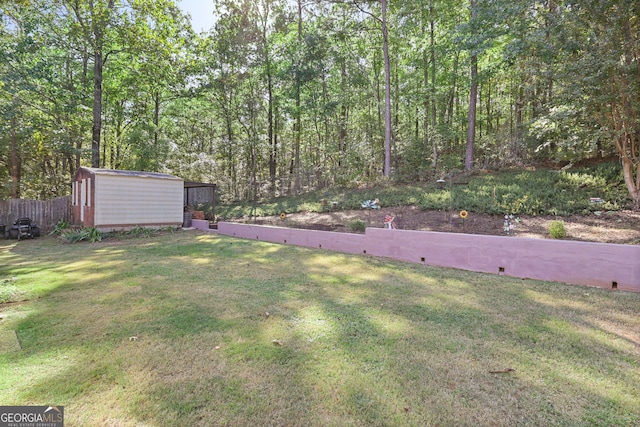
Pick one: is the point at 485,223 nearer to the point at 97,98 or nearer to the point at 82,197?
the point at 82,197

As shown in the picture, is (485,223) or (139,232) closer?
(485,223)

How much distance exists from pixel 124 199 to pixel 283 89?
33.7 feet

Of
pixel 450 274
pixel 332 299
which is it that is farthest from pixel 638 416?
A: pixel 450 274

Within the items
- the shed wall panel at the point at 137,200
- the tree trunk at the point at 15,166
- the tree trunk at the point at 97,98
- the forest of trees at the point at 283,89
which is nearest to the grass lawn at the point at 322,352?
the forest of trees at the point at 283,89

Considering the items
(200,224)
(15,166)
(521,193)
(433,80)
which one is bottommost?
(200,224)

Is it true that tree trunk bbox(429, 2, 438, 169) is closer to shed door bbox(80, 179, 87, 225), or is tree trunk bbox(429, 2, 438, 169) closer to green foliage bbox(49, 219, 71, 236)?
shed door bbox(80, 179, 87, 225)

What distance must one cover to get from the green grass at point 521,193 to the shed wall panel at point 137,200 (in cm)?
563

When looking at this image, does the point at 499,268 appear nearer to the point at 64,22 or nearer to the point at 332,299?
the point at 332,299

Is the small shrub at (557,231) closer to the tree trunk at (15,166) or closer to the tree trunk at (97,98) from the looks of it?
the tree trunk at (97,98)

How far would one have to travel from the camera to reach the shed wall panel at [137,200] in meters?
9.56

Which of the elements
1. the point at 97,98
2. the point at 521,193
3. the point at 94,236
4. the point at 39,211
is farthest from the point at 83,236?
the point at 521,193

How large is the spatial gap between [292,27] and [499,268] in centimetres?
1745

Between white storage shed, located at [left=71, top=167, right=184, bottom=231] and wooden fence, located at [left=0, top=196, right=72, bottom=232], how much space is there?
0.60m

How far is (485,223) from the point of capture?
259 inches
